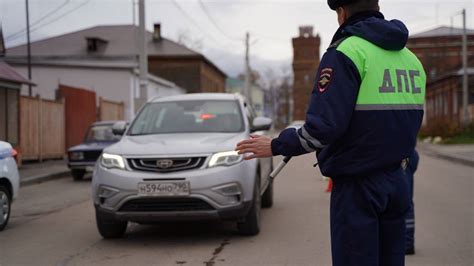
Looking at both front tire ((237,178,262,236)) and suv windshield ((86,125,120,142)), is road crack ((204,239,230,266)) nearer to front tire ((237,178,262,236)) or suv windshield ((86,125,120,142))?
front tire ((237,178,262,236))

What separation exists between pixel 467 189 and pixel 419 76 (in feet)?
34.0

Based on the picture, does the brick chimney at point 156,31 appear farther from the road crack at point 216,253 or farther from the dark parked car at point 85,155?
the road crack at point 216,253

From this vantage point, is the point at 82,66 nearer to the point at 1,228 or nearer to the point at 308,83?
the point at 1,228

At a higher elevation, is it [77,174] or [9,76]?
[9,76]

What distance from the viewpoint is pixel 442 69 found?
60781mm

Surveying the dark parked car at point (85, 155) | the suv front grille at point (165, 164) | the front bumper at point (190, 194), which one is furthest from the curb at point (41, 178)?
the suv front grille at point (165, 164)

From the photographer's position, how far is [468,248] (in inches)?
255

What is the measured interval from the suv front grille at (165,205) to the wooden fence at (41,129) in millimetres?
13949

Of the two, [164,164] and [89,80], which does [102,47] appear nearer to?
[89,80]

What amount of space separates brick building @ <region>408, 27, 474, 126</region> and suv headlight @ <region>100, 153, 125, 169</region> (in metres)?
32.8

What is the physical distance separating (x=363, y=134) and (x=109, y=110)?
27054 millimetres

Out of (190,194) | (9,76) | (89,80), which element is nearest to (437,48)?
(89,80)

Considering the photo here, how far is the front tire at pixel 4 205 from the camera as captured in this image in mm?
7879

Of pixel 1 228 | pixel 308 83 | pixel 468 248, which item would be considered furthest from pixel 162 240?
pixel 308 83
